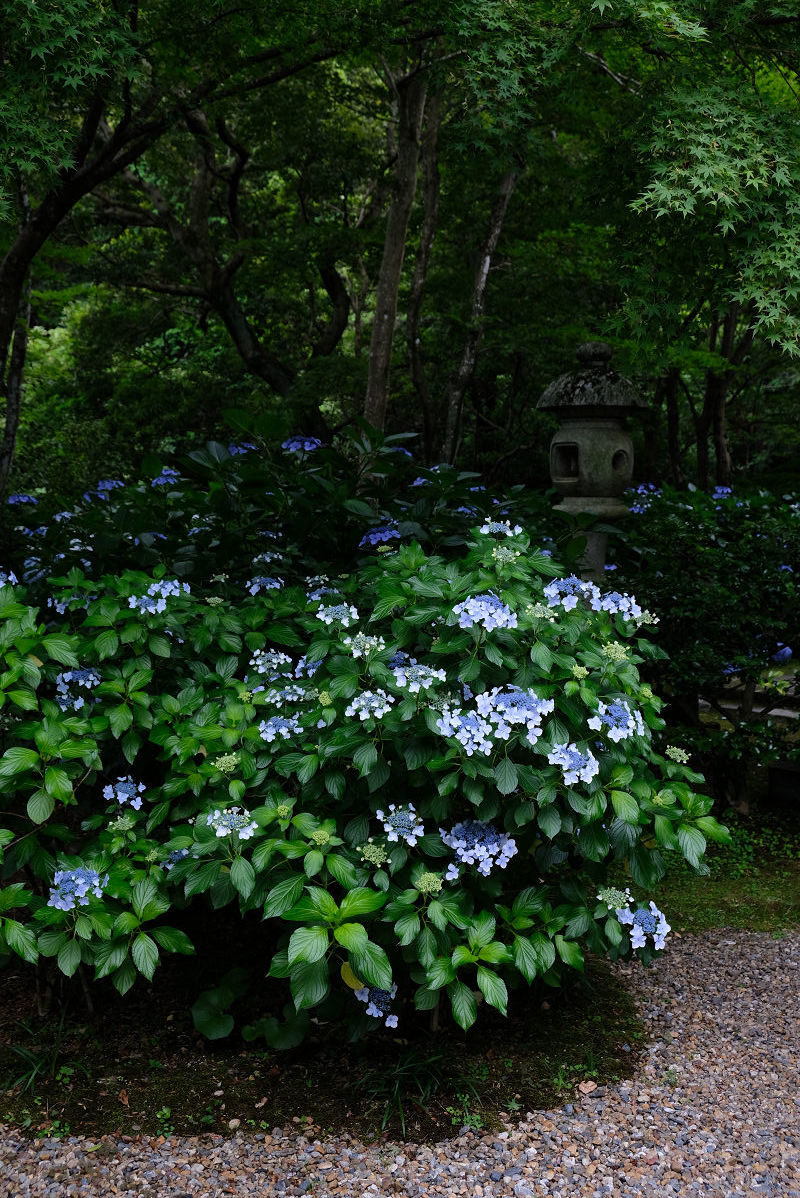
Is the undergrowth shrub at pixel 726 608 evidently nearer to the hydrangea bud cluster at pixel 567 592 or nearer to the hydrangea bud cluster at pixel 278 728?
the hydrangea bud cluster at pixel 567 592

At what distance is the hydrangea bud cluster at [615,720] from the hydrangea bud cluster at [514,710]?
0.47ft

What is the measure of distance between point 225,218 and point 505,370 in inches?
157

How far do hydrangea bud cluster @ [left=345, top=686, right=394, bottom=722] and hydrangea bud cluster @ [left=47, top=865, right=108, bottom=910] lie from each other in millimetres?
716

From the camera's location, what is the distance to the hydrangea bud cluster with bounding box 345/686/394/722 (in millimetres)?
2055

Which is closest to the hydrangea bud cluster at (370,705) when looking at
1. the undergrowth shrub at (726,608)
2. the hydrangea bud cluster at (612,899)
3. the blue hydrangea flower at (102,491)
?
the hydrangea bud cluster at (612,899)

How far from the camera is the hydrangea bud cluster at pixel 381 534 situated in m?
2.97

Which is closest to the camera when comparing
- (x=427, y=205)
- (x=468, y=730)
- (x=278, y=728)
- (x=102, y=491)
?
(x=468, y=730)

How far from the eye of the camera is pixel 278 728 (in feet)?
7.39

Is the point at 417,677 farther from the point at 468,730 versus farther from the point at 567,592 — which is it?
the point at 567,592

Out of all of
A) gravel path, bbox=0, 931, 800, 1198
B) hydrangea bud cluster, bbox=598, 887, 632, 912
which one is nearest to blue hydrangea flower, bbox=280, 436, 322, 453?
hydrangea bud cluster, bbox=598, 887, 632, 912

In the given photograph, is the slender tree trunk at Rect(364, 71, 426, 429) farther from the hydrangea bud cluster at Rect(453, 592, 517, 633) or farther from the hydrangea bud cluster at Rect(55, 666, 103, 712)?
the hydrangea bud cluster at Rect(453, 592, 517, 633)

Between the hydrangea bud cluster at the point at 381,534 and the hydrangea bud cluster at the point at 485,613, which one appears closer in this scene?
the hydrangea bud cluster at the point at 485,613

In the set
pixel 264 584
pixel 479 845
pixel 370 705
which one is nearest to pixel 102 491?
pixel 264 584

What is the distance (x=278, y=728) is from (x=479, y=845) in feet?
1.88
